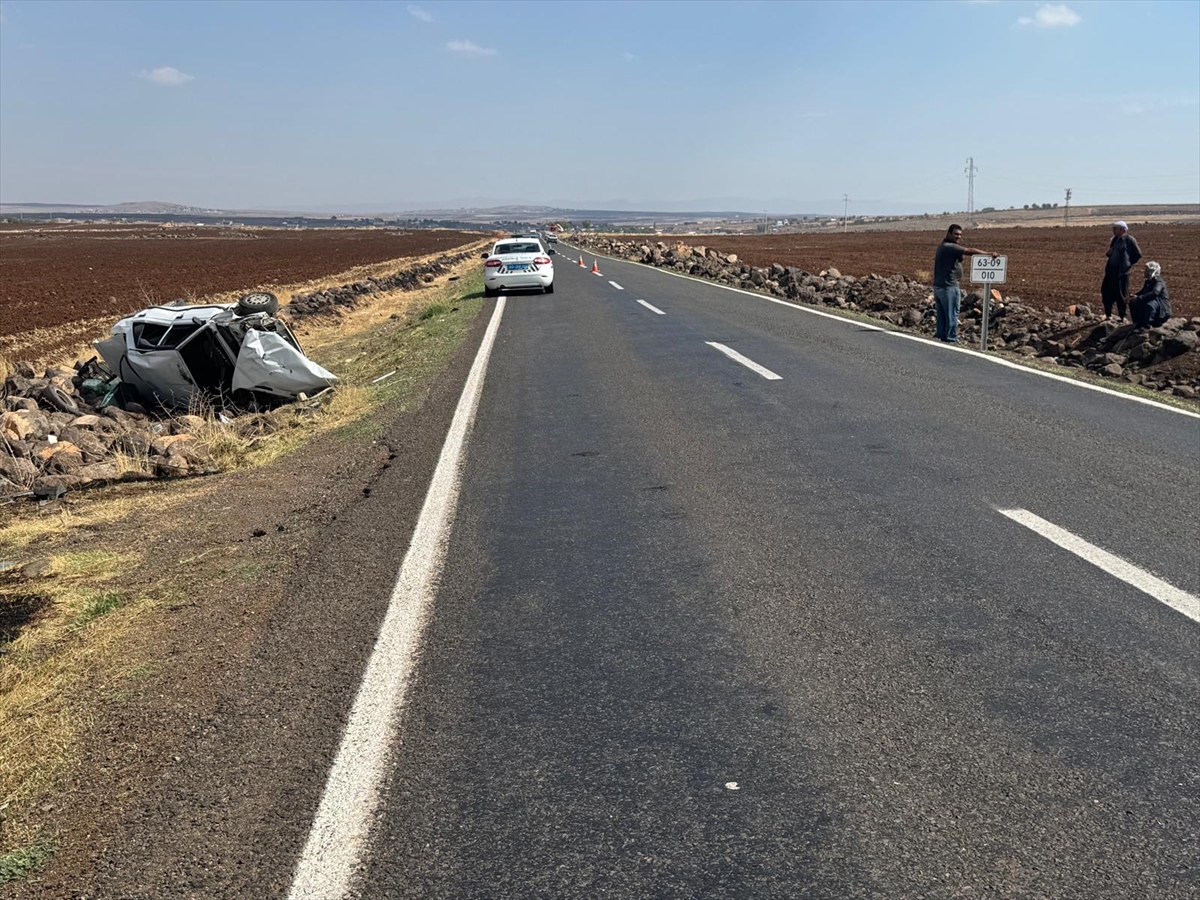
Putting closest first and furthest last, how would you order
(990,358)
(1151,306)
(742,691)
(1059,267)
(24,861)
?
(24,861) < (742,691) < (990,358) < (1151,306) < (1059,267)

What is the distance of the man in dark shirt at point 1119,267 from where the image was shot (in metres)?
17.2

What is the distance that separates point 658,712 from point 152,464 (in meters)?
7.04

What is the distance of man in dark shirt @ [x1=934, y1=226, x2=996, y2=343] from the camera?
50.5ft

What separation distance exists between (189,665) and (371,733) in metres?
1.21

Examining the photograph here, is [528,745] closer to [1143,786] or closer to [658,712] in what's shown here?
[658,712]

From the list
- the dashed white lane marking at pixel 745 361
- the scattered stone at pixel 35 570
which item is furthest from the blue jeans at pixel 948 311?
the scattered stone at pixel 35 570

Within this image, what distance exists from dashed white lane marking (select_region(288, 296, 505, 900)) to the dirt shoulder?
0.26 ft

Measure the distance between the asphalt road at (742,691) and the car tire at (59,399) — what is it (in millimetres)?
7783

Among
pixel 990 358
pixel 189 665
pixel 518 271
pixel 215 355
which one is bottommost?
pixel 189 665

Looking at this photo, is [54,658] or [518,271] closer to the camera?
[54,658]

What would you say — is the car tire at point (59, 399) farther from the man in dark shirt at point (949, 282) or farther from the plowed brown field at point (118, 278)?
the man in dark shirt at point (949, 282)

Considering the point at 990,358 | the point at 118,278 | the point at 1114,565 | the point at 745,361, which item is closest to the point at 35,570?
the point at 1114,565

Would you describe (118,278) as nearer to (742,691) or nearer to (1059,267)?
(1059,267)

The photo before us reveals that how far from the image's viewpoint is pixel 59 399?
528 inches
